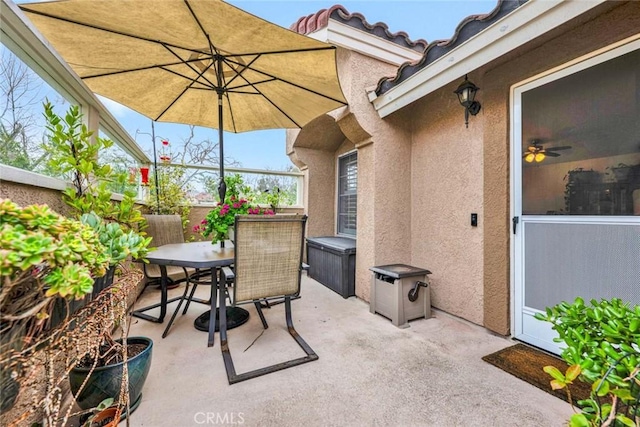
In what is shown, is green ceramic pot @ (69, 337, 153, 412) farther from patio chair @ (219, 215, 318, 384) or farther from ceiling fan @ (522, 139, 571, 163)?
ceiling fan @ (522, 139, 571, 163)

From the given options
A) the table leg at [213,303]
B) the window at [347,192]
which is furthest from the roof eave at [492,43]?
the table leg at [213,303]

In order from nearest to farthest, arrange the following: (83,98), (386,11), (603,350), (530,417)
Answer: (603,350) → (530,417) → (83,98) → (386,11)

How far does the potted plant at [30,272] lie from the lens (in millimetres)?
660

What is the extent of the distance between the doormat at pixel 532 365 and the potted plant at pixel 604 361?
1317 mm

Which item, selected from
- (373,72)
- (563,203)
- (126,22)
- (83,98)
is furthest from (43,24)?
(563,203)

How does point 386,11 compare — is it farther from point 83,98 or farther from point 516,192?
point 83,98

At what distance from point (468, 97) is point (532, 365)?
2534 mm

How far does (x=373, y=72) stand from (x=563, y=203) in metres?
2.75

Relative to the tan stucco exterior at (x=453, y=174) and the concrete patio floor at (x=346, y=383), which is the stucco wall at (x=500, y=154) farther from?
the concrete patio floor at (x=346, y=383)

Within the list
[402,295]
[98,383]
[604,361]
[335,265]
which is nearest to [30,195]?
[98,383]

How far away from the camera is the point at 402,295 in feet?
9.64

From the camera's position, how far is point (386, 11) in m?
3.97

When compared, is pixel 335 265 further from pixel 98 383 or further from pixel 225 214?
pixel 98 383

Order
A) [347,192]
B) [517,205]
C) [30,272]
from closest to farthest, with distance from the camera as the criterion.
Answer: [30,272], [517,205], [347,192]
